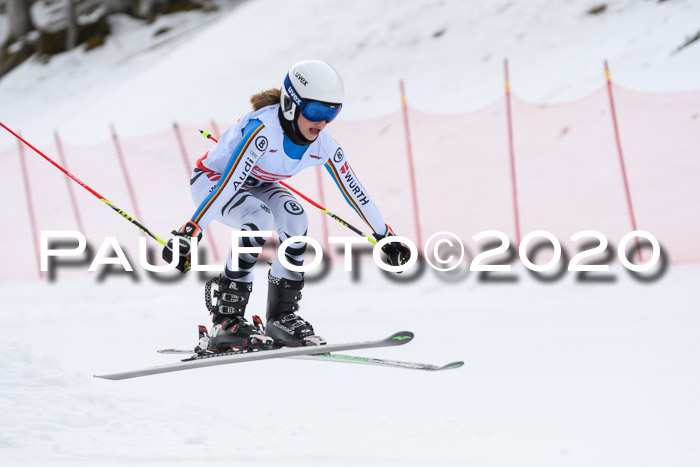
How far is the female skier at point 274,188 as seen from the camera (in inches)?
185

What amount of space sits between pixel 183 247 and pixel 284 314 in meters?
1.04

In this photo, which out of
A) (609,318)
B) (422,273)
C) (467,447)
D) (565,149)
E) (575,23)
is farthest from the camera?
(575,23)

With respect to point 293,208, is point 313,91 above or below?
above

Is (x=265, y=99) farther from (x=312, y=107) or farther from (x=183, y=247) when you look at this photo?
(x=183, y=247)

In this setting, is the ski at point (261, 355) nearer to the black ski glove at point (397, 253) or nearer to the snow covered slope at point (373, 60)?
the black ski glove at point (397, 253)

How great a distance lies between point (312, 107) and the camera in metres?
4.69

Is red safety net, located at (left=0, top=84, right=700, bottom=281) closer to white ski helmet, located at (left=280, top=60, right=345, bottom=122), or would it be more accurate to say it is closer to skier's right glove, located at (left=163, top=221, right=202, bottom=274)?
white ski helmet, located at (left=280, top=60, right=345, bottom=122)

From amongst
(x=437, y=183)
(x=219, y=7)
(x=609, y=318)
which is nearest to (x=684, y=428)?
(x=609, y=318)

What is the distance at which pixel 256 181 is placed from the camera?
17.2 ft

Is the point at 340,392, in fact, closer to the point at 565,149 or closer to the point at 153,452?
the point at 153,452

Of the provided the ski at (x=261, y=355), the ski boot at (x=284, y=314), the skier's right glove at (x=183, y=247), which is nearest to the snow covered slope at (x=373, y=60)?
the ski boot at (x=284, y=314)

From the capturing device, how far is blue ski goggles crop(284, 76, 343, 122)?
4684mm

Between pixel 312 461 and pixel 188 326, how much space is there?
5.04 metres

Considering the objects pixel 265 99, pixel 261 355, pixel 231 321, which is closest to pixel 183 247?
pixel 261 355
